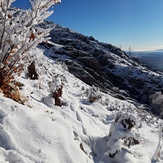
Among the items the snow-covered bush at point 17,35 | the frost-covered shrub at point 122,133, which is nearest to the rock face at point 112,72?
the frost-covered shrub at point 122,133

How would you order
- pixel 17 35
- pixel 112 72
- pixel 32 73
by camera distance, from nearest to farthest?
1. pixel 17 35
2. pixel 32 73
3. pixel 112 72

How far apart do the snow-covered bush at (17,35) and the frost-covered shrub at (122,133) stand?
2.56m

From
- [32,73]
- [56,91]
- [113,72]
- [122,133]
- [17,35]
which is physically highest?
[17,35]

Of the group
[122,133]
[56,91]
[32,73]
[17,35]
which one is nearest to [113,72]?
[32,73]

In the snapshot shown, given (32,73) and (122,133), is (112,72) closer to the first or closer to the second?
(32,73)

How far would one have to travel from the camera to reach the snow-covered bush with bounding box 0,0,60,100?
10.7 feet

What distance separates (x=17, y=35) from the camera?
11.4ft

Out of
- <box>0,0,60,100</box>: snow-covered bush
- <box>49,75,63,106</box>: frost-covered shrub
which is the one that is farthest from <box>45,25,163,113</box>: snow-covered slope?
<box>0,0,60,100</box>: snow-covered bush

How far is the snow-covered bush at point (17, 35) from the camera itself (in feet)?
10.7

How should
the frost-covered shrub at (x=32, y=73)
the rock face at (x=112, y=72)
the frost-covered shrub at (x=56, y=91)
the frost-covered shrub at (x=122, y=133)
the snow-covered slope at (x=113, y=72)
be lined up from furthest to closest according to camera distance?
1. the rock face at (x=112, y=72)
2. the snow-covered slope at (x=113, y=72)
3. the frost-covered shrub at (x=32, y=73)
4. the frost-covered shrub at (x=56, y=91)
5. the frost-covered shrub at (x=122, y=133)

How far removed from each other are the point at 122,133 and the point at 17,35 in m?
3.13

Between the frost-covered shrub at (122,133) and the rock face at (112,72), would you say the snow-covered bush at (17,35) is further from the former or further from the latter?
the rock face at (112,72)

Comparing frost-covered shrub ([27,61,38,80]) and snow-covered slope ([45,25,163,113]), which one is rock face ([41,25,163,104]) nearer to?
snow-covered slope ([45,25,163,113])

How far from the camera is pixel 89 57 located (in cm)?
5572
